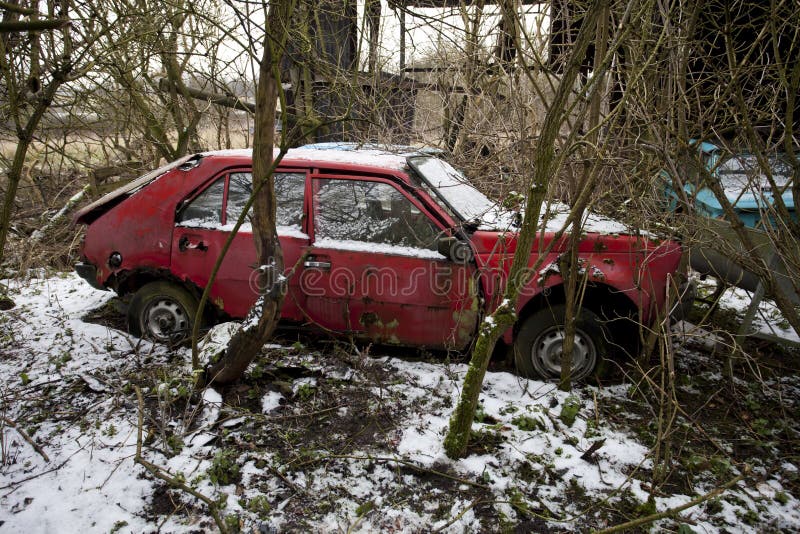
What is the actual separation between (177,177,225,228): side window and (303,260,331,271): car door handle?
0.81m

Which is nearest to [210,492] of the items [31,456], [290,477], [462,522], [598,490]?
[290,477]

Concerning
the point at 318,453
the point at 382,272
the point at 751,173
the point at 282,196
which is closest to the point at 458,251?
the point at 382,272

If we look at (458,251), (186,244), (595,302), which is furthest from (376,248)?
(595,302)

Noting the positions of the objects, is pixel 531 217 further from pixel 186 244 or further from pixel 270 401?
pixel 186 244

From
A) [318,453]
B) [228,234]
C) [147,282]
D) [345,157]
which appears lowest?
[318,453]

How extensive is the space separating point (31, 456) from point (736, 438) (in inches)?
169

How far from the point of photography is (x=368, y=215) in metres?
3.46

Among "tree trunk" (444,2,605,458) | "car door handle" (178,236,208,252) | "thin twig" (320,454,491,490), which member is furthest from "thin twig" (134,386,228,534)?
"car door handle" (178,236,208,252)

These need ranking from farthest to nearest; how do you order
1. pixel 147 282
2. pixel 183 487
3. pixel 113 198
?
pixel 147 282
pixel 113 198
pixel 183 487

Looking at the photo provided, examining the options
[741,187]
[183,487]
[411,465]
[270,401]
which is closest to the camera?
[183,487]

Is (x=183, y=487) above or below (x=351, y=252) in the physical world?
below

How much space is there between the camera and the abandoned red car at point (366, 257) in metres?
3.30

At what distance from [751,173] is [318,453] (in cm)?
323

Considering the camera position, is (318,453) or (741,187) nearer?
(318,453)
